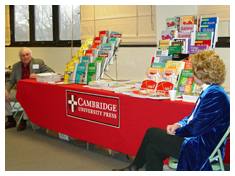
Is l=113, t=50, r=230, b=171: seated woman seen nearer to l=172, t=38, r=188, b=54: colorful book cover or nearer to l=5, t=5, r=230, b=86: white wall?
l=172, t=38, r=188, b=54: colorful book cover

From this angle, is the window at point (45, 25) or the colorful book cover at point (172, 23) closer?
the colorful book cover at point (172, 23)

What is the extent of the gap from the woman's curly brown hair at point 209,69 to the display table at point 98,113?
49 centimetres

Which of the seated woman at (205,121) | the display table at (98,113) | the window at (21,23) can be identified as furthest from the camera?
the window at (21,23)

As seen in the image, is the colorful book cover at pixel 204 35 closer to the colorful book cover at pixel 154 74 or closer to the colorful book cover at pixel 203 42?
the colorful book cover at pixel 203 42

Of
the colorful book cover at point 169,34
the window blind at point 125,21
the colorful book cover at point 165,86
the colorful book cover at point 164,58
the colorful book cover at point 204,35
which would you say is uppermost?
the window blind at point 125,21

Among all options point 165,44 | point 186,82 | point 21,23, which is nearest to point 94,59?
point 165,44

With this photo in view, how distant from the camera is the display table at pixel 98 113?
247 centimetres

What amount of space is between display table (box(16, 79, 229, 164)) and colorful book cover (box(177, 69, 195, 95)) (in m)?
0.24

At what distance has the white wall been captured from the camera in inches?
155

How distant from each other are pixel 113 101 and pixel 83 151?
856 mm

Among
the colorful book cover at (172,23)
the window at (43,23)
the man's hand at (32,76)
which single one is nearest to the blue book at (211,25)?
the colorful book cover at (172,23)

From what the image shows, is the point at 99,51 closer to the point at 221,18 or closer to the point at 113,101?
the point at 113,101

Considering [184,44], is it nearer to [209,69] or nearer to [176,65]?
[176,65]

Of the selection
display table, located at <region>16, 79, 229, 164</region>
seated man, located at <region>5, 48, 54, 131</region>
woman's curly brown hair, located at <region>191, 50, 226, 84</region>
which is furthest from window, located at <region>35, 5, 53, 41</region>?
woman's curly brown hair, located at <region>191, 50, 226, 84</region>
